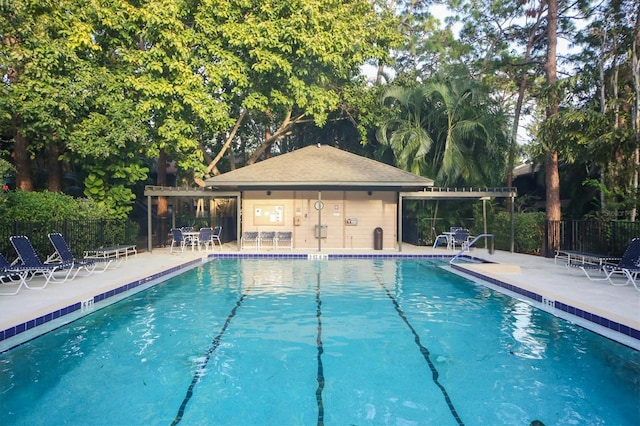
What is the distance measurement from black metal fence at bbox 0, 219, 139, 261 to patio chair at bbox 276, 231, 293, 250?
5.63 meters

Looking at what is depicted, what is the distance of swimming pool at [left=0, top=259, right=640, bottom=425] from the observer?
4328 millimetres

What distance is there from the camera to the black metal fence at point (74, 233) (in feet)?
35.3

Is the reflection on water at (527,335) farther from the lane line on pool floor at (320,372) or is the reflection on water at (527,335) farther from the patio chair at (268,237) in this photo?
the patio chair at (268,237)

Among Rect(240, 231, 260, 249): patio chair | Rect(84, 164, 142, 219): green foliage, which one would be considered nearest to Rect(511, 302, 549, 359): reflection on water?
Rect(240, 231, 260, 249): patio chair

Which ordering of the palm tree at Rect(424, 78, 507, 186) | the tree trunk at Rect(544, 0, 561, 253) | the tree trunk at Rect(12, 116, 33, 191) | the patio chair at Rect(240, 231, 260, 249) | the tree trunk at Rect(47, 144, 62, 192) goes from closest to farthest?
the tree trunk at Rect(12, 116, 33, 191) < the tree trunk at Rect(544, 0, 561, 253) < the tree trunk at Rect(47, 144, 62, 192) < the patio chair at Rect(240, 231, 260, 249) < the palm tree at Rect(424, 78, 507, 186)

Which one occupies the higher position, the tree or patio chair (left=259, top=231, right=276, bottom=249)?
the tree

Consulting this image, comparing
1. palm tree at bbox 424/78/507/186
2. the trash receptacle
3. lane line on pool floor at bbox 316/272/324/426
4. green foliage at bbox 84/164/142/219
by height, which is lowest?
lane line on pool floor at bbox 316/272/324/426

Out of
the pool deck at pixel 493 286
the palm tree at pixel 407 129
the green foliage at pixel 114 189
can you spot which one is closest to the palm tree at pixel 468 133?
the palm tree at pixel 407 129

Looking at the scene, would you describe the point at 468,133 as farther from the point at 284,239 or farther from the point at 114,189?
the point at 114,189

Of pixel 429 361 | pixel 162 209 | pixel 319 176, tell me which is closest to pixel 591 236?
pixel 319 176

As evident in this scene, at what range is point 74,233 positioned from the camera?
1320cm

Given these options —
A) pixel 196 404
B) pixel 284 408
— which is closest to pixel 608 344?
pixel 284 408

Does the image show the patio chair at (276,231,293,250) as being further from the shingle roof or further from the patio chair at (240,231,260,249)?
the shingle roof

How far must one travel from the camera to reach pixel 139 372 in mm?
5293
